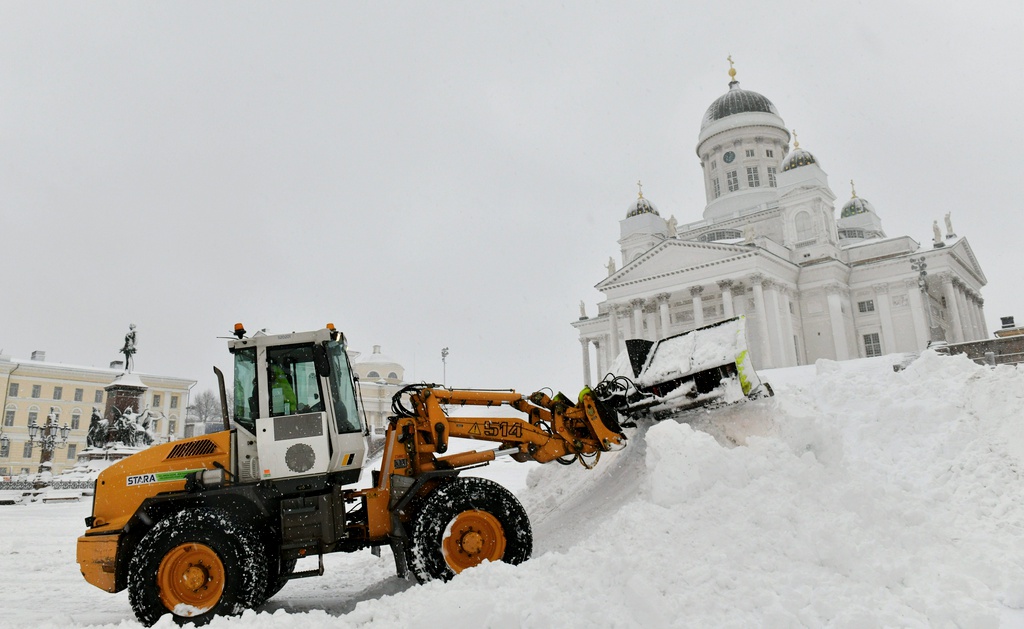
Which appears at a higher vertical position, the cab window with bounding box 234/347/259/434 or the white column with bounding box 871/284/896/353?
the white column with bounding box 871/284/896/353

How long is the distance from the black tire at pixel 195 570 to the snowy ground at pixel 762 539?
32cm

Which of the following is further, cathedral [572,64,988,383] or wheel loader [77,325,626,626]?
cathedral [572,64,988,383]

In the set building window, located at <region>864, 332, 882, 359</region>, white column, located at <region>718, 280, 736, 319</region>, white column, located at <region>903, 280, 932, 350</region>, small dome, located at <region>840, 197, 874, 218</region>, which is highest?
small dome, located at <region>840, 197, 874, 218</region>

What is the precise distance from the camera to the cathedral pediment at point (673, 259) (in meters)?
43.8

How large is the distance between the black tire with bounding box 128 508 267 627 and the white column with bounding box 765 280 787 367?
4165cm

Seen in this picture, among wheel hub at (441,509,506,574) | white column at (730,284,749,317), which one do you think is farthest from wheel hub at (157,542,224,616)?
white column at (730,284,749,317)

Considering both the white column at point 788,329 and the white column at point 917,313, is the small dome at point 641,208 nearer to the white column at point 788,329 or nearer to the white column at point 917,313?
the white column at point 788,329

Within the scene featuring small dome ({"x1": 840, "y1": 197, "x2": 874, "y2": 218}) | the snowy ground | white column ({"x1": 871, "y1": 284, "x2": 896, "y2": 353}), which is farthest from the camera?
small dome ({"x1": 840, "y1": 197, "x2": 874, "y2": 218})

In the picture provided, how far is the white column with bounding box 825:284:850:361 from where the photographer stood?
44125mm

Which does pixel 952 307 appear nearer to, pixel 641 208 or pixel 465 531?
pixel 641 208

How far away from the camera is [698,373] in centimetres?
820

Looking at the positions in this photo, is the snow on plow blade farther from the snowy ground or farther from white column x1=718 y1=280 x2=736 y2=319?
white column x1=718 y1=280 x2=736 y2=319

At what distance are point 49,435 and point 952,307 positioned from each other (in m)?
59.3

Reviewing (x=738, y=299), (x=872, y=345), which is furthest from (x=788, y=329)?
(x=872, y=345)
